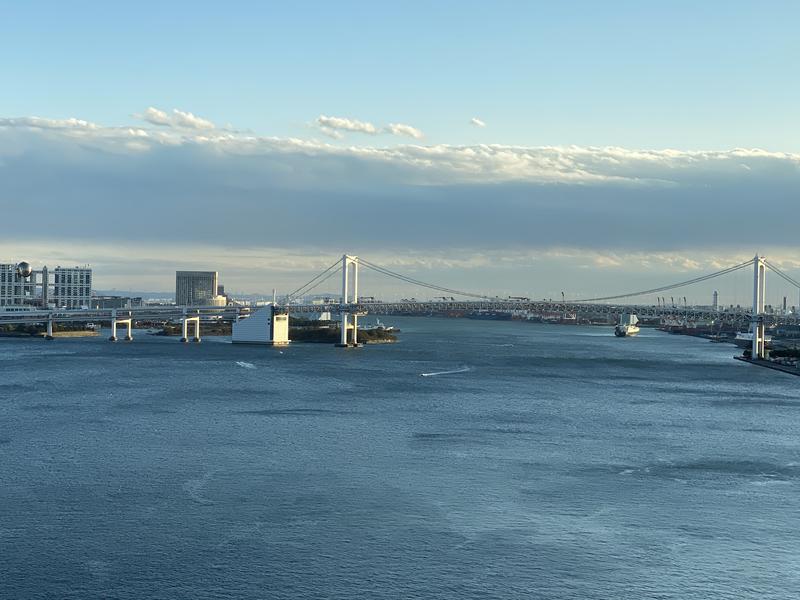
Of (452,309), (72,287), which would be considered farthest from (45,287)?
(452,309)

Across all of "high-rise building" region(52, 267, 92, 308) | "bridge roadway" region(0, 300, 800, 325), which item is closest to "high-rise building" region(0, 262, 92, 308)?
"high-rise building" region(52, 267, 92, 308)

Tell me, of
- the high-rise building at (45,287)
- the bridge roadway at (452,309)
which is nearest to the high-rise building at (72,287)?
the high-rise building at (45,287)

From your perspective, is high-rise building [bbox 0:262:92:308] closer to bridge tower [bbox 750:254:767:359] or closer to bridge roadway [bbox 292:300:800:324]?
bridge roadway [bbox 292:300:800:324]

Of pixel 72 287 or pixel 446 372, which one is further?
pixel 72 287

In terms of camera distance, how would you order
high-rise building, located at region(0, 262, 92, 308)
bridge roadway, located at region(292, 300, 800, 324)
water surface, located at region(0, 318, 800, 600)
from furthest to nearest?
high-rise building, located at region(0, 262, 92, 308), bridge roadway, located at region(292, 300, 800, 324), water surface, located at region(0, 318, 800, 600)

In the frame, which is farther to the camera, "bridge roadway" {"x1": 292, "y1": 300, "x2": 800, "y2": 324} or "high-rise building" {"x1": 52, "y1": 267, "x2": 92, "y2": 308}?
"high-rise building" {"x1": 52, "y1": 267, "x2": 92, "y2": 308}

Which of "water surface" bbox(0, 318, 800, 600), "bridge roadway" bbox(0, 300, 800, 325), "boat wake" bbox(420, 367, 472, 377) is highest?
"bridge roadway" bbox(0, 300, 800, 325)

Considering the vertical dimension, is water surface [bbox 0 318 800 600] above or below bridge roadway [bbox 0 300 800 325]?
below

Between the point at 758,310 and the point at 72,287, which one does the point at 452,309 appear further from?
the point at 72,287

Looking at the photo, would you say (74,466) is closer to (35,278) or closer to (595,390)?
(595,390)
